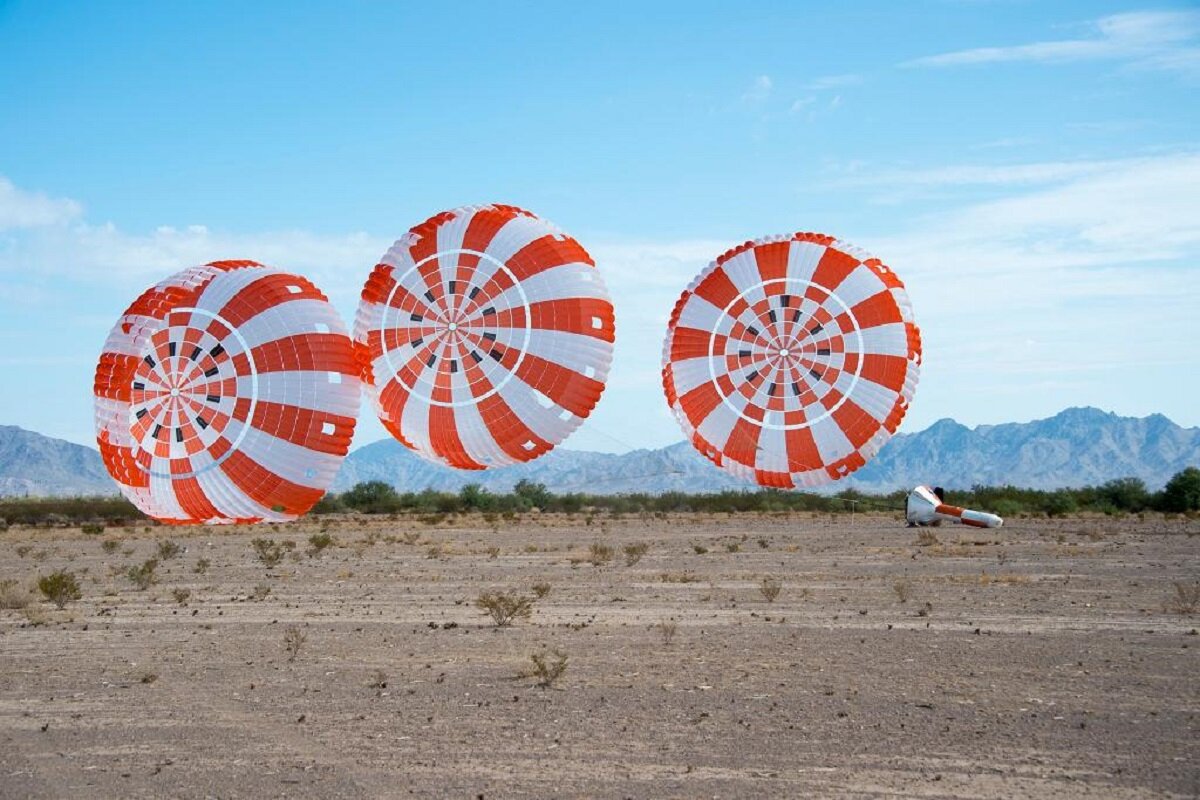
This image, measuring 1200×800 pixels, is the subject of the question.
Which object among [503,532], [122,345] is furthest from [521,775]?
[503,532]

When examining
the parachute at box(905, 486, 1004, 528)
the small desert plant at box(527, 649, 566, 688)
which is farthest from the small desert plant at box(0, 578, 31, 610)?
the parachute at box(905, 486, 1004, 528)

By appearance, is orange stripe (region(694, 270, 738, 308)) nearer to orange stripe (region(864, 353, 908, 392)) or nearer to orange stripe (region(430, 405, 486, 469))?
orange stripe (region(864, 353, 908, 392))

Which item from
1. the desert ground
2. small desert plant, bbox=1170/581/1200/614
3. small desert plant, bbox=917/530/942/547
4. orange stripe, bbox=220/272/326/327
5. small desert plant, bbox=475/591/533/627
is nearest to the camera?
the desert ground

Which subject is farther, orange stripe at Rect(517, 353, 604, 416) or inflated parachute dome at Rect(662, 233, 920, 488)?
inflated parachute dome at Rect(662, 233, 920, 488)

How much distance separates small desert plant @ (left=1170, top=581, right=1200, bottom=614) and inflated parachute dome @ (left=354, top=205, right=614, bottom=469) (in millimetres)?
10043

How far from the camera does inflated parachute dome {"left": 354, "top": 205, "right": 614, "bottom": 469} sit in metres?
26.5

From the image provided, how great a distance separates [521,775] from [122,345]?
694 inches

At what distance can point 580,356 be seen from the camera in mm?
27031

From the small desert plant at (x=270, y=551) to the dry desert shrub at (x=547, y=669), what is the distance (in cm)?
1550

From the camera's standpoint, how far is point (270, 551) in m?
35.3

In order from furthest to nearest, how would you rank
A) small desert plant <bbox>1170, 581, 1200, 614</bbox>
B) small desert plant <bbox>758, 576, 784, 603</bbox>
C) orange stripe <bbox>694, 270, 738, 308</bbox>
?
orange stripe <bbox>694, 270, 738, 308</bbox>
small desert plant <bbox>758, 576, 784, 603</bbox>
small desert plant <bbox>1170, 581, 1200, 614</bbox>

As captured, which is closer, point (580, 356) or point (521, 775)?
point (521, 775)

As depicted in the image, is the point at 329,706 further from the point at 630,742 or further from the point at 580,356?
the point at 580,356

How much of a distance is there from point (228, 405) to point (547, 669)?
12574 millimetres
